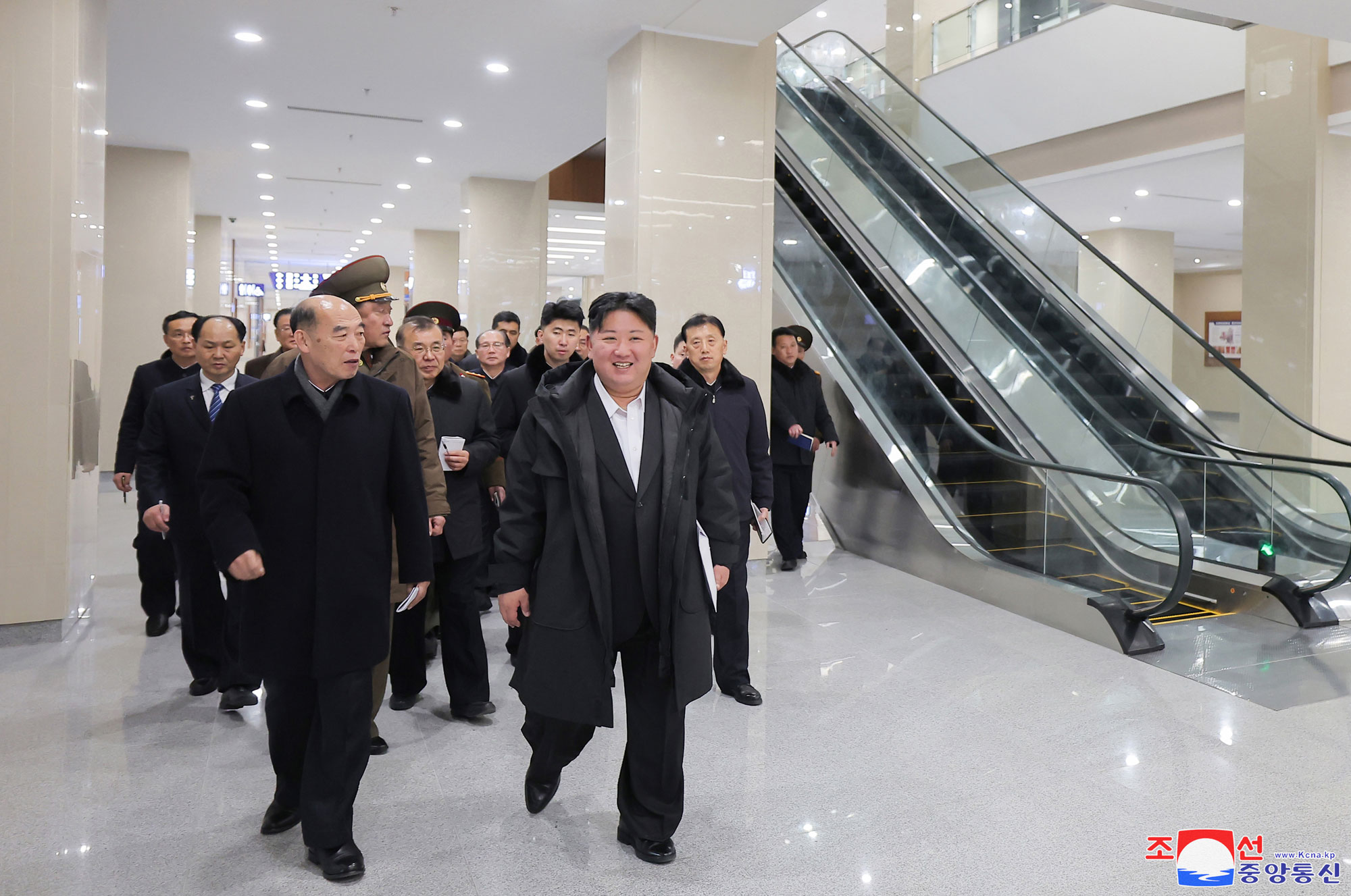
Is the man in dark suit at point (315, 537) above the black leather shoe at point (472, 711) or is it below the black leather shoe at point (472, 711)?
above

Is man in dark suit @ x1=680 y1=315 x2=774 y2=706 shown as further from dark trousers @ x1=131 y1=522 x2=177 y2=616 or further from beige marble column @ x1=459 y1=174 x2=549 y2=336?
beige marble column @ x1=459 y1=174 x2=549 y2=336

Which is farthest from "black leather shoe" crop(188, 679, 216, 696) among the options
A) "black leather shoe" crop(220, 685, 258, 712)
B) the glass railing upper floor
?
the glass railing upper floor

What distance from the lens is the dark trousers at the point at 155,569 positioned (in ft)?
18.4

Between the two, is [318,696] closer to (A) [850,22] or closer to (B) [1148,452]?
(B) [1148,452]

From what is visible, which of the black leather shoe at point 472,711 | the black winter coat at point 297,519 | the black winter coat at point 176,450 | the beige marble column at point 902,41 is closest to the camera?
the black winter coat at point 297,519

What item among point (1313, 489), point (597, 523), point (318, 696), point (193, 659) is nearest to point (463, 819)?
point (318, 696)

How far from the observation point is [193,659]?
4793 millimetres

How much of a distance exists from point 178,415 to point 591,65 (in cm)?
579

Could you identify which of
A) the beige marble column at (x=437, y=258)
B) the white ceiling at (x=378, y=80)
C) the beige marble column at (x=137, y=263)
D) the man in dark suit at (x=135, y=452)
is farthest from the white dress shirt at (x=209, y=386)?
the beige marble column at (x=437, y=258)

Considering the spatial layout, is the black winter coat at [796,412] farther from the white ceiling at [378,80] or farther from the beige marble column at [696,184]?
the white ceiling at [378,80]

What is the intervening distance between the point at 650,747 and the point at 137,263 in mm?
12259

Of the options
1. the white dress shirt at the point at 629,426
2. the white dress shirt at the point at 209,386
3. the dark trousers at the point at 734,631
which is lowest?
the dark trousers at the point at 734,631

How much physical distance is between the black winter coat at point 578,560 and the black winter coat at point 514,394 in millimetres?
1858

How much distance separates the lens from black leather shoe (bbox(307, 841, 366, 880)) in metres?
3.01
